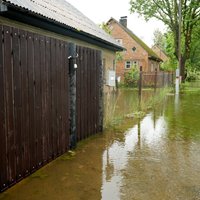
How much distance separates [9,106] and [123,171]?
83.9 inches

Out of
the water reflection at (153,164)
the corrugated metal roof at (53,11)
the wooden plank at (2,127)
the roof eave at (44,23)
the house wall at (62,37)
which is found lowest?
the water reflection at (153,164)

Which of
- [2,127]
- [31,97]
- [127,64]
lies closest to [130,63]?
[127,64]

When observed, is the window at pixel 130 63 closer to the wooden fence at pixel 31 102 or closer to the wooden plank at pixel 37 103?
the wooden fence at pixel 31 102

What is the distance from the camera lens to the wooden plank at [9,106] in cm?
395

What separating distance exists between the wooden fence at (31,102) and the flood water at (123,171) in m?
0.27

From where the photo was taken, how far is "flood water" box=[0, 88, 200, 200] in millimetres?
3965

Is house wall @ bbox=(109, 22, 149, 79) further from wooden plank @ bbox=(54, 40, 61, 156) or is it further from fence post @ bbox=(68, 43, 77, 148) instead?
wooden plank @ bbox=(54, 40, 61, 156)

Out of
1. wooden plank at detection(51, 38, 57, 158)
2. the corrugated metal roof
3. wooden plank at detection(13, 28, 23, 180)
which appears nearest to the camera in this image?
wooden plank at detection(13, 28, 23, 180)

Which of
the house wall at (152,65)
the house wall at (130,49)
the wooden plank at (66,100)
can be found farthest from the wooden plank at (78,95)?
the house wall at (152,65)

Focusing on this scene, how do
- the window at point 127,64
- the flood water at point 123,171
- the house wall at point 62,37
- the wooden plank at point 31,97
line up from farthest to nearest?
1. the window at point 127,64
2. the house wall at point 62,37
3. the wooden plank at point 31,97
4. the flood water at point 123,171

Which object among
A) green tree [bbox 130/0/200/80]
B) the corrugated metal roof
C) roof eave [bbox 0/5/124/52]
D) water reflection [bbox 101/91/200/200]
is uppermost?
green tree [bbox 130/0/200/80]

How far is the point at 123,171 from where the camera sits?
488 cm

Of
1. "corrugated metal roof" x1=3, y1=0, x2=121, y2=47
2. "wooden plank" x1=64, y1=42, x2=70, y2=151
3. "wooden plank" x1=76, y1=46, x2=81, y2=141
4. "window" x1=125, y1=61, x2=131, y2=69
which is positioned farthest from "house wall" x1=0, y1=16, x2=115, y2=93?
"window" x1=125, y1=61, x2=131, y2=69

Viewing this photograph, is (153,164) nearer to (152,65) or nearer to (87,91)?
(87,91)
